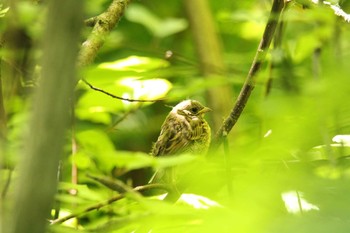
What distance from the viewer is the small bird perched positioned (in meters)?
1.90

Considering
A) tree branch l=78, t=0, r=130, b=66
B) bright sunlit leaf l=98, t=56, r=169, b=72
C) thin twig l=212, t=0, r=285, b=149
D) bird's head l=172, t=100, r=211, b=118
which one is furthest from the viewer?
bird's head l=172, t=100, r=211, b=118

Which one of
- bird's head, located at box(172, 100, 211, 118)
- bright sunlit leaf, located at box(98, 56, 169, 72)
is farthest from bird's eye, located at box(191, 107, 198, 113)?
bright sunlit leaf, located at box(98, 56, 169, 72)

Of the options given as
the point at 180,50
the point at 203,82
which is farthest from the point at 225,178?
the point at 180,50

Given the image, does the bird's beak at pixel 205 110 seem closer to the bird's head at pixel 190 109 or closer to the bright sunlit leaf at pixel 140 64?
the bird's head at pixel 190 109

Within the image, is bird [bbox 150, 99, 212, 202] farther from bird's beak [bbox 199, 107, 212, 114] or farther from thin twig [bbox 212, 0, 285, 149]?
thin twig [bbox 212, 0, 285, 149]

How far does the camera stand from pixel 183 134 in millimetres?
1945

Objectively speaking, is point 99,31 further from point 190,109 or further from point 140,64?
point 190,109

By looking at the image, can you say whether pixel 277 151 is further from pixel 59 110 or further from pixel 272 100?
pixel 59 110

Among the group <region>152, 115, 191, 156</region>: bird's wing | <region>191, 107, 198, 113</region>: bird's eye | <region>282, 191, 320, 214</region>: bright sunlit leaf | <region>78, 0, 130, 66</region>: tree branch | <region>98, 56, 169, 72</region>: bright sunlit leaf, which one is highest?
<region>78, 0, 130, 66</region>: tree branch

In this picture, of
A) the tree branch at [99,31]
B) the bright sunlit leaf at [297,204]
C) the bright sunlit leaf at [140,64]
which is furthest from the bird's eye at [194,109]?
the bright sunlit leaf at [297,204]

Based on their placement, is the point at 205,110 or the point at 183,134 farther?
the point at 205,110

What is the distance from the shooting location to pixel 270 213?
542mm

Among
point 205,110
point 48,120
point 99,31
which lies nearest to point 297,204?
point 48,120

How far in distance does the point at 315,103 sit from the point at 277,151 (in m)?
0.07
